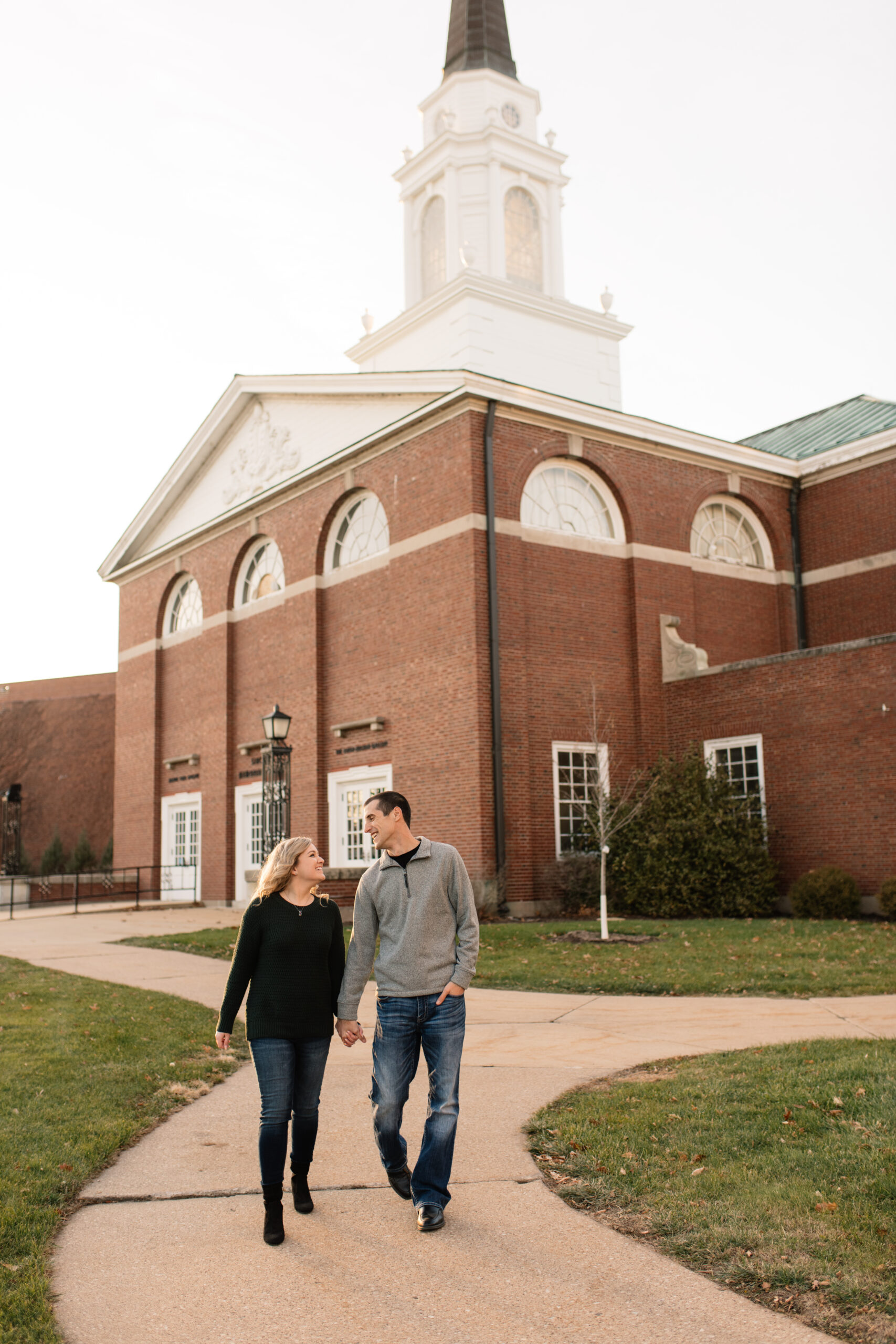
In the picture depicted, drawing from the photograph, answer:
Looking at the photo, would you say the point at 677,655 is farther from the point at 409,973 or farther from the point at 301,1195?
the point at 301,1195

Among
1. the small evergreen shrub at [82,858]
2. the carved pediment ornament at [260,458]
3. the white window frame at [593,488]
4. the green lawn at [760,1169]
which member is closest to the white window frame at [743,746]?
the white window frame at [593,488]

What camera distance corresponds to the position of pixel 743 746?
788 inches

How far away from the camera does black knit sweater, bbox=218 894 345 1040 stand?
484cm

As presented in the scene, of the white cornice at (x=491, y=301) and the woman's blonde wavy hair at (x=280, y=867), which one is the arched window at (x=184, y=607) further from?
the woman's blonde wavy hair at (x=280, y=867)

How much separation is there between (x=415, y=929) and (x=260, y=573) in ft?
72.5

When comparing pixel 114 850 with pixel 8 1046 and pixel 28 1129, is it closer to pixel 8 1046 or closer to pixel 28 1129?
pixel 8 1046

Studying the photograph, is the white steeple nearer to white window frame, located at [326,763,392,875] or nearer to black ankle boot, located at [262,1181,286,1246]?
white window frame, located at [326,763,392,875]

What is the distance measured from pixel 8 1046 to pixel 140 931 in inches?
429

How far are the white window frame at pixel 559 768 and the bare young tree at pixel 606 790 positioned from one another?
0.03 meters

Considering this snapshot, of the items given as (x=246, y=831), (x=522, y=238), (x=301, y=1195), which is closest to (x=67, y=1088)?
(x=301, y=1195)

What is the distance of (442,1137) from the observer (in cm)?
478

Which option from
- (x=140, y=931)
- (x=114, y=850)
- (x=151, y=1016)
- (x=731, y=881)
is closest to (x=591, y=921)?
(x=731, y=881)

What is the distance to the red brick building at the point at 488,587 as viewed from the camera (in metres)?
19.2

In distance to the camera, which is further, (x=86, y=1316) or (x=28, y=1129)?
(x=28, y=1129)
